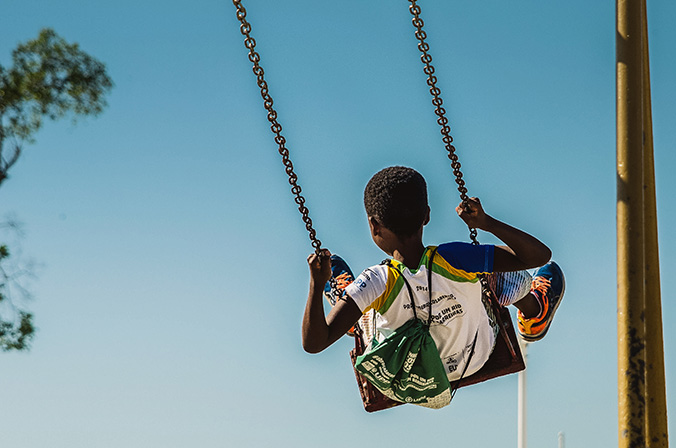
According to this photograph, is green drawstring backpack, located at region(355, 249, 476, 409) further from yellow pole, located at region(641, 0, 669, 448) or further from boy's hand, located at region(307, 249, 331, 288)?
yellow pole, located at region(641, 0, 669, 448)

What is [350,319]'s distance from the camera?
4.29 meters

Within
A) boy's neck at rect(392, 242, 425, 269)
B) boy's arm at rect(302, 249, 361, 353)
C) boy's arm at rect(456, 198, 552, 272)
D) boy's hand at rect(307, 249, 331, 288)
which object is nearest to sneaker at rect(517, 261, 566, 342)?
boy's arm at rect(456, 198, 552, 272)

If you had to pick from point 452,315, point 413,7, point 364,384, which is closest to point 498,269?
point 452,315

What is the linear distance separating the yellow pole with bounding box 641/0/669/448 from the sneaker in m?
1.78

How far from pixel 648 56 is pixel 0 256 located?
9.87 meters

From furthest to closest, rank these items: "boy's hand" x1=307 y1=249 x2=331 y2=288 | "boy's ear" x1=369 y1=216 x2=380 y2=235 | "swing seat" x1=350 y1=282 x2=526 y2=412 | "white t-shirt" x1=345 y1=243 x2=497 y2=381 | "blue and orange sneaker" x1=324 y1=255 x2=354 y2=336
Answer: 1. "blue and orange sneaker" x1=324 y1=255 x2=354 y2=336
2. "swing seat" x1=350 y1=282 x2=526 y2=412
3. "boy's ear" x1=369 y1=216 x2=380 y2=235
4. "white t-shirt" x1=345 y1=243 x2=497 y2=381
5. "boy's hand" x1=307 y1=249 x2=331 y2=288

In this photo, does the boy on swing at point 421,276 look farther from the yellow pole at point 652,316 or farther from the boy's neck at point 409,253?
the yellow pole at point 652,316

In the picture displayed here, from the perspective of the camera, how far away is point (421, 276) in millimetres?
4359

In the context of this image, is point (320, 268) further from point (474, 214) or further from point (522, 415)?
point (522, 415)

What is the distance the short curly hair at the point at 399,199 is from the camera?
4371 millimetres

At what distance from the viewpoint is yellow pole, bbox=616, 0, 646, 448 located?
141 inches

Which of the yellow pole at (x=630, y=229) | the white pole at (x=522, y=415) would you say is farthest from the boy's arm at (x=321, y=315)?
the white pole at (x=522, y=415)

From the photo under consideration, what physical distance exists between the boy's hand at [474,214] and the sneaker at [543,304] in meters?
1.44

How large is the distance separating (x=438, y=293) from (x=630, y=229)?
40.4 inches
